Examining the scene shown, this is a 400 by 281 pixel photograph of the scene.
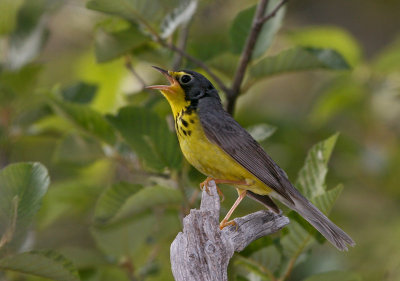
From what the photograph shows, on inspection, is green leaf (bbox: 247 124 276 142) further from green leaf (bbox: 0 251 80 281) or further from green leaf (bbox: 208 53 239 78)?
green leaf (bbox: 0 251 80 281)

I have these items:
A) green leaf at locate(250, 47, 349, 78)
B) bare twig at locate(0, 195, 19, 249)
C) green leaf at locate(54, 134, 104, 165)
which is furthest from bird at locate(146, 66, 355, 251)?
bare twig at locate(0, 195, 19, 249)

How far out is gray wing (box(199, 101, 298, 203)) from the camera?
10.7ft

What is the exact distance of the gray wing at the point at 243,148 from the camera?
3266 mm

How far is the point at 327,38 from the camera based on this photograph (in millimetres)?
4953

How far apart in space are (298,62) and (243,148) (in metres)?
0.58

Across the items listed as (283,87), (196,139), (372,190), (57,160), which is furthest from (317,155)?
(283,87)

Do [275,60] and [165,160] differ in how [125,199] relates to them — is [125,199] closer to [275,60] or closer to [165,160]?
[165,160]

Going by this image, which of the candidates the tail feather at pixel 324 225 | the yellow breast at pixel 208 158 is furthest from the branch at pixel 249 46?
the tail feather at pixel 324 225

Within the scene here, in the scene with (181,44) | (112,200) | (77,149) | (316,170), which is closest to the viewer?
(316,170)

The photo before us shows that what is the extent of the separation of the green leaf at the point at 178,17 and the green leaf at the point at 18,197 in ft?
3.72

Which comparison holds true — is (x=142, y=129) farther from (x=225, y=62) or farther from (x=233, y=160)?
(x=225, y=62)

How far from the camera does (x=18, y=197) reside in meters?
2.83

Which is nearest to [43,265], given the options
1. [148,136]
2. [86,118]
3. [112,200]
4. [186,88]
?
[112,200]

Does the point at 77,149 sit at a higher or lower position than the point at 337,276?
lower
